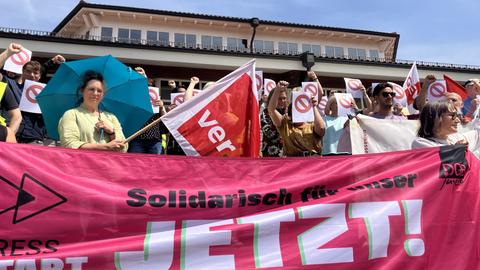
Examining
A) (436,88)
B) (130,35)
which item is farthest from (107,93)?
(130,35)

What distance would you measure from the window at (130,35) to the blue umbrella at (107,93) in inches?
826

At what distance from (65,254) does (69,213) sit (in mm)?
238

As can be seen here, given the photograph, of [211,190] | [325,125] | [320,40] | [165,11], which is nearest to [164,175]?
[211,190]

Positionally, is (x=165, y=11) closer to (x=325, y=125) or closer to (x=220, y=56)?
(x=220, y=56)

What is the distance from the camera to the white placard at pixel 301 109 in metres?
4.74

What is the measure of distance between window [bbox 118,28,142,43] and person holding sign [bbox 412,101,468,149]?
22235 mm

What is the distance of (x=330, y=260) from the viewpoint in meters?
2.85

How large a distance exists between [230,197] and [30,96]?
2934mm

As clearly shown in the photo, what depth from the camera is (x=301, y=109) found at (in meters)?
4.78

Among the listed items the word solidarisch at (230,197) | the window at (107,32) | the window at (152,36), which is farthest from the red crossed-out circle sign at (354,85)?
the window at (107,32)

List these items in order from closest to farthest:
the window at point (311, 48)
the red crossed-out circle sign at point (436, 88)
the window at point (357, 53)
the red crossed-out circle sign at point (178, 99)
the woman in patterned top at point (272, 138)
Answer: the woman in patterned top at point (272, 138), the red crossed-out circle sign at point (178, 99), the red crossed-out circle sign at point (436, 88), the window at point (311, 48), the window at point (357, 53)

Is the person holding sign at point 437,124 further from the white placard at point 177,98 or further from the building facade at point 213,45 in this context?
the building facade at point 213,45

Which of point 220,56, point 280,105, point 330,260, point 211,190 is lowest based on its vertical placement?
point 330,260

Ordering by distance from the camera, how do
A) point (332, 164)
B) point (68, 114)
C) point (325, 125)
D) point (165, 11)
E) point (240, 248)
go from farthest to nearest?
point (165, 11), point (325, 125), point (68, 114), point (332, 164), point (240, 248)
